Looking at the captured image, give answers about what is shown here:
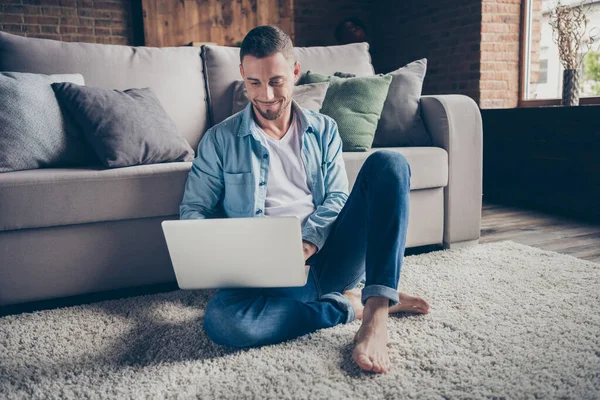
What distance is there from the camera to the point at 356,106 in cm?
215

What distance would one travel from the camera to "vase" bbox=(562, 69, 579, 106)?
3014mm

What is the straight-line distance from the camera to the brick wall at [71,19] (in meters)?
4.50

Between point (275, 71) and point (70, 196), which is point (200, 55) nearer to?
point (70, 196)

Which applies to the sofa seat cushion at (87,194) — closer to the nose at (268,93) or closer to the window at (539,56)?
the nose at (268,93)

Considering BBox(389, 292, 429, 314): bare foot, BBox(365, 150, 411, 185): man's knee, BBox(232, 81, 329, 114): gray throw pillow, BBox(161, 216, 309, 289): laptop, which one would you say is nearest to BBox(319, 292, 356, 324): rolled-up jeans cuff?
BBox(389, 292, 429, 314): bare foot

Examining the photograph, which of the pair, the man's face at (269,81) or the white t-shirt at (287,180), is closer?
the man's face at (269,81)

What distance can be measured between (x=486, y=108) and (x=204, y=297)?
9.33 ft

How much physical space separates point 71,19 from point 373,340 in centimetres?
474

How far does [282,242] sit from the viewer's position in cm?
108

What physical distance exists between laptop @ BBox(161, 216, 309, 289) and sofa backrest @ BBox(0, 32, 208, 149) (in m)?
1.24

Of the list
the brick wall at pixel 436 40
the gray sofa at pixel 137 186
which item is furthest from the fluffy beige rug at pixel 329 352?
the brick wall at pixel 436 40

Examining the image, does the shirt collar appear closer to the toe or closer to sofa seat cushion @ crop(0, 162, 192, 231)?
sofa seat cushion @ crop(0, 162, 192, 231)

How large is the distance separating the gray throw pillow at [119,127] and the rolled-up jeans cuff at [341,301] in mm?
900

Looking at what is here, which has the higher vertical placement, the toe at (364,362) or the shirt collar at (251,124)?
the shirt collar at (251,124)
